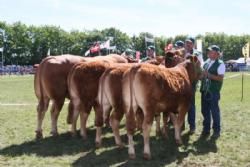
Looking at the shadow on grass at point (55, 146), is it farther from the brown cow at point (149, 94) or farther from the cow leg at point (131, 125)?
the brown cow at point (149, 94)

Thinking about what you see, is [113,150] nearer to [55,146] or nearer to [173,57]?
[55,146]

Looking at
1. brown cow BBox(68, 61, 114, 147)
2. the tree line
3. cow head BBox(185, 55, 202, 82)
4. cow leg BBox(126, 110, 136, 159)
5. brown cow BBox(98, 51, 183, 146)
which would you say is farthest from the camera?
the tree line

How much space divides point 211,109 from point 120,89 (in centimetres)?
259

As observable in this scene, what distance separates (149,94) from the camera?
791 cm

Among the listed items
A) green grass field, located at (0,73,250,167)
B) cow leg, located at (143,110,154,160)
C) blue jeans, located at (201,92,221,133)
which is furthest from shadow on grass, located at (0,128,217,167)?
blue jeans, located at (201,92,221,133)

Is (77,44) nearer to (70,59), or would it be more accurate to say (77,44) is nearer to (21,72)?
(21,72)

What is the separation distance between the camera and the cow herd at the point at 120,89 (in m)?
8.02

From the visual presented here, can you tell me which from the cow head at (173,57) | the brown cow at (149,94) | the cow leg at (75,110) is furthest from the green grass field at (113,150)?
the cow head at (173,57)

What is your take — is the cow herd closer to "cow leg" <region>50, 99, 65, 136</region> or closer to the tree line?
"cow leg" <region>50, 99, 65, 136</region>

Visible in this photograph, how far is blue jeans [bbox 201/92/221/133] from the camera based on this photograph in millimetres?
9969

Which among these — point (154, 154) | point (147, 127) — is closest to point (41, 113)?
point (154, 154)

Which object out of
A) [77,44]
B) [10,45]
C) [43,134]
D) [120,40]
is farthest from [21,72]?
[43,134]

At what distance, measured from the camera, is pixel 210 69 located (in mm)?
9789

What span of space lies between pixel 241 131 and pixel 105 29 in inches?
4263
